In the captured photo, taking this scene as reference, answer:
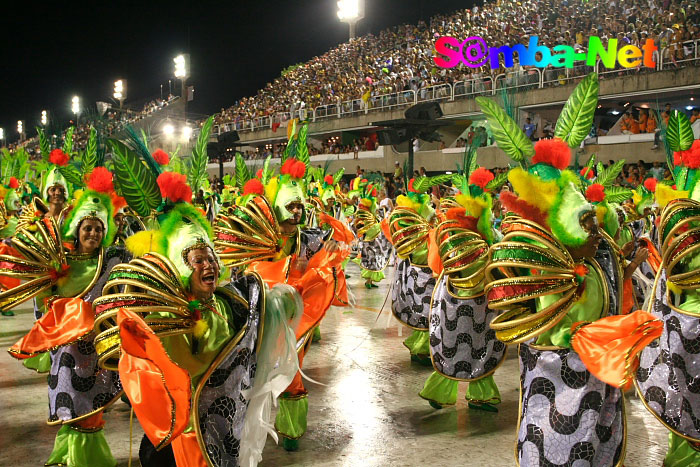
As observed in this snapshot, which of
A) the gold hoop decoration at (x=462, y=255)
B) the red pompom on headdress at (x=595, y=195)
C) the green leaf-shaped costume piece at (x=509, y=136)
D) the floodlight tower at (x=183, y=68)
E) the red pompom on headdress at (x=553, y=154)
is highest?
the floodlight tower at (x=183, y=68)

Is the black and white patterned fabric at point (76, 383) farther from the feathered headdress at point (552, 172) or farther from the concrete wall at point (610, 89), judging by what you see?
the concrete wall at point (610, 89)

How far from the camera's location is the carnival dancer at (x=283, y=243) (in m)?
3.66

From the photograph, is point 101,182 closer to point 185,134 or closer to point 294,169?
point 294,169

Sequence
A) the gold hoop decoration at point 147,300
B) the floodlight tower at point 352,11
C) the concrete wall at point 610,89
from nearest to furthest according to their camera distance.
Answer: the gold hoop decoration at point 147,300 < the concrete wall at point 610,89 < the floodlight tower at point 352,11

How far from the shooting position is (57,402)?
11.8ft

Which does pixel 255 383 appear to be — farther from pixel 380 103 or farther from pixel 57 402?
pixel 380 103

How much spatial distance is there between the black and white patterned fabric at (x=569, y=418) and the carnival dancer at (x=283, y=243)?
111cm

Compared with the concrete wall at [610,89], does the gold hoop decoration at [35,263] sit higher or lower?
lower

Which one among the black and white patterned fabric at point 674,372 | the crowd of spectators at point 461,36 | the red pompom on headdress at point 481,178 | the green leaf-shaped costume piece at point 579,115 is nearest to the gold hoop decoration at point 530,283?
the green leaf-shaped costume piece at point 579,115

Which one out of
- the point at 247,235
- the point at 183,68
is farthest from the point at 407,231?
the point at 183,68

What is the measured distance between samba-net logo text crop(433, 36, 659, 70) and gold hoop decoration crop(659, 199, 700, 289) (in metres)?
11.1

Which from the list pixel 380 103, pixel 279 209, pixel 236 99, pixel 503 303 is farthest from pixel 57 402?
pixel 236 99

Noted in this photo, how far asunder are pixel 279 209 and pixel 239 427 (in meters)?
2.23

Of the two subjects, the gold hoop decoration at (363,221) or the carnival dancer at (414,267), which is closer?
the carnival dancer at (414,267)
